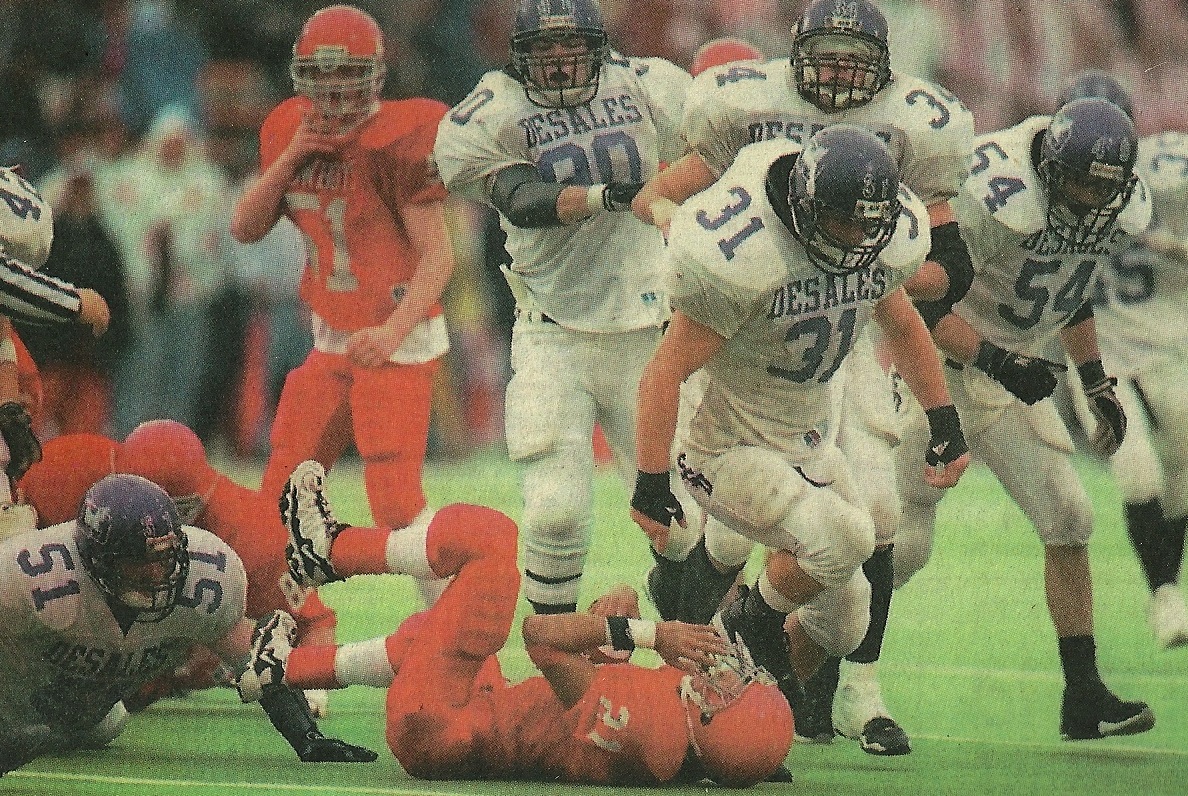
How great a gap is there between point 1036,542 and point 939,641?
12.3 inches

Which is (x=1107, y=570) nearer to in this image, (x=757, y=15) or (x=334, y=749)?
(x=757, y=15)

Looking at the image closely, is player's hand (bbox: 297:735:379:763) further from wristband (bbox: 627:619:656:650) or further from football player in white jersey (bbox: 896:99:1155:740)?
football player in white jersey (bbox: 896:99:1155:740)

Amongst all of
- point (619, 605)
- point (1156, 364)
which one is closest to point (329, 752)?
point (619, 605)

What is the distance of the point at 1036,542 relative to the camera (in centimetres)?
485

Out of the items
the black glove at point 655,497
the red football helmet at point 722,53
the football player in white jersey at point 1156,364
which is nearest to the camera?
the black glove at point 655,497

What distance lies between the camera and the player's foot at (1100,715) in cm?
424

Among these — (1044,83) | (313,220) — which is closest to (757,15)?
(1044,83)

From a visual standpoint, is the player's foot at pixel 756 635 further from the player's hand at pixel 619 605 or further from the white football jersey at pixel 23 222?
the white football jersey at pixel 23 222

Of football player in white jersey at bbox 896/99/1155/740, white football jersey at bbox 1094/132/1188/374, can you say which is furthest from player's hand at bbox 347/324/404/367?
white football jersey at bbox 1094/132/1188/374

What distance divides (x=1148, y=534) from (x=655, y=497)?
1698mm

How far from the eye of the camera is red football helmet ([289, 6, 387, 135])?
4574mm

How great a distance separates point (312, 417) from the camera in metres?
4.59

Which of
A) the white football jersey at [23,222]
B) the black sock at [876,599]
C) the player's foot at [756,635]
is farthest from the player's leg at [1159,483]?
the white football jersey at [23,222]

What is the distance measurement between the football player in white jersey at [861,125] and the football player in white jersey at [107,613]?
0.87 metres
